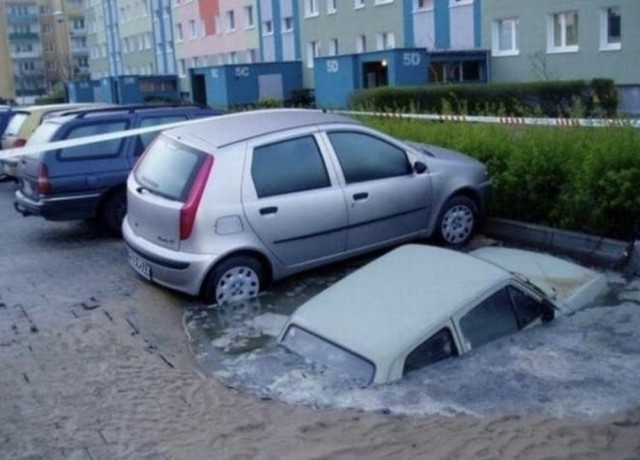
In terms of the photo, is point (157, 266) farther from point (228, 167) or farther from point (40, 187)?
point (40, 187)

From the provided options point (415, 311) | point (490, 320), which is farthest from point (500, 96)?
point (415, 311)

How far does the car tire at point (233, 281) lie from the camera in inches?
300

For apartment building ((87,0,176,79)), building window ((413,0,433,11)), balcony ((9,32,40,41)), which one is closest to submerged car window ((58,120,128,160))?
building window ((413,0,433,11))

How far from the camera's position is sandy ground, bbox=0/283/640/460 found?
4785mm

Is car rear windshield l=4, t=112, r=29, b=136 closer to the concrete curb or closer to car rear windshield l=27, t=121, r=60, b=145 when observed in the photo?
car rear windshield l=27, t=121, r=60, b=145

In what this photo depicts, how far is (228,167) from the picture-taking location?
7.71 meters

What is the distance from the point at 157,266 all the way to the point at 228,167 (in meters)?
1.09

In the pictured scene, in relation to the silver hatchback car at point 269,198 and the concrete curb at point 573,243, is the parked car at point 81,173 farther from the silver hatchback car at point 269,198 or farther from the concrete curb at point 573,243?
the concrete curb at point 573,243

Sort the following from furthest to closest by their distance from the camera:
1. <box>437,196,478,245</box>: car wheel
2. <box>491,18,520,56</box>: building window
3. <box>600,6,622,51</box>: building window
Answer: <box>491,18,520,56</box>: building window
<box>600,6,622,51</box>: building window
<box>437,196,478,245</box>: car wheel

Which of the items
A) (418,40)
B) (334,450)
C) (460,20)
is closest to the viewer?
(334,450)

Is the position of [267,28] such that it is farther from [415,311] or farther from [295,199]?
[415,311]

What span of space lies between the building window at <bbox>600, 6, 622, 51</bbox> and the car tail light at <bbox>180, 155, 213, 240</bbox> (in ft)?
68.1

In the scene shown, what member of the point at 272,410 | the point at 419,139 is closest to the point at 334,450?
the point at 272,410

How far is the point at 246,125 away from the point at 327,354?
→ 308 centimetres
